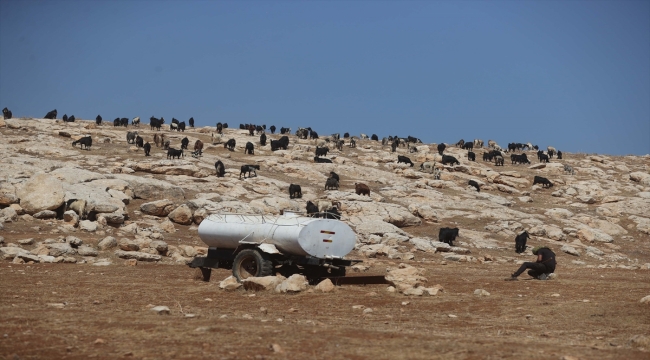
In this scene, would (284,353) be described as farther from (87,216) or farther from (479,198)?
(479,198)

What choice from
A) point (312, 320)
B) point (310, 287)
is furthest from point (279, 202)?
point (312, 320)

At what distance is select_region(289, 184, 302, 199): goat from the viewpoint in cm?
3962

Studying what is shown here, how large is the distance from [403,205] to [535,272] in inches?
868

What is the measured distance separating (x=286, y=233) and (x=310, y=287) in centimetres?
180

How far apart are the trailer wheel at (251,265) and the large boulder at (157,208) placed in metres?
16.1

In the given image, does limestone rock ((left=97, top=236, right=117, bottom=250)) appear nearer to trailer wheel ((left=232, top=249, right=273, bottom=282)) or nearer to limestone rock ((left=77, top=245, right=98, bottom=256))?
limestone rock ((left=77, top=245, right=98, bottom=256))

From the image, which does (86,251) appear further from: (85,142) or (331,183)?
(85,142)

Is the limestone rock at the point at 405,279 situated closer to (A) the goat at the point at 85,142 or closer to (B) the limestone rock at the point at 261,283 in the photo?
(B) the limestone rock at the point at 261,283

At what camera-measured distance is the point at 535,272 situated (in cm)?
1867

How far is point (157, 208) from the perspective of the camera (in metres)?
32.1

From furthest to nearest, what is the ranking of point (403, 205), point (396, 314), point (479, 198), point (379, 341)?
point (479, 198), point (403, 205), point (396, 314), point (379, 341)

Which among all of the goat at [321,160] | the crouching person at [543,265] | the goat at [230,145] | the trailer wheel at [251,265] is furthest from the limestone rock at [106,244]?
the goat at [230,145]

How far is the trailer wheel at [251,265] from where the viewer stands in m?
16.5

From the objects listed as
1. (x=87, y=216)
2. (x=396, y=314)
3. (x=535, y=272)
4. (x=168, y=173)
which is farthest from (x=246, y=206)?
(x=396, y=314)
